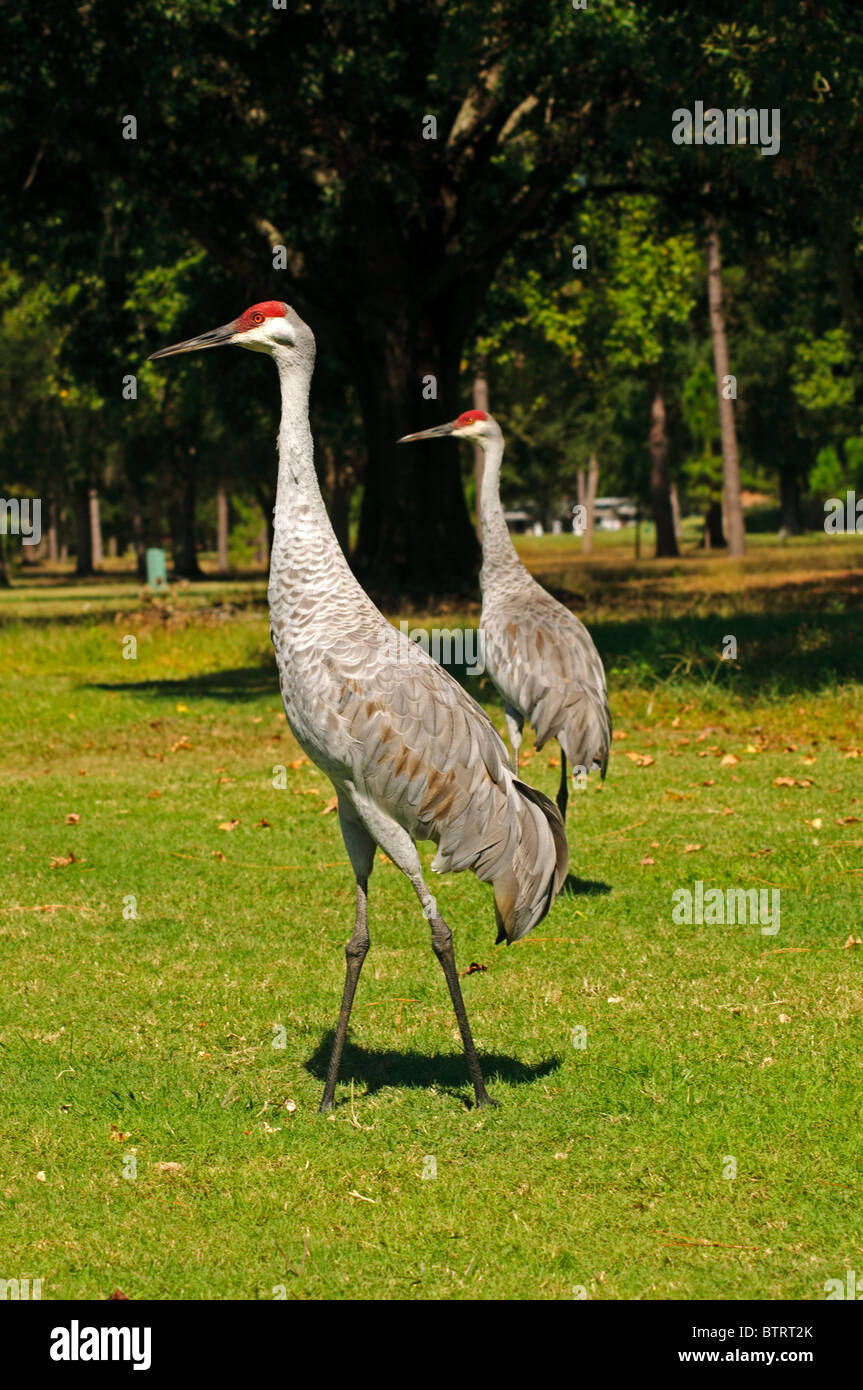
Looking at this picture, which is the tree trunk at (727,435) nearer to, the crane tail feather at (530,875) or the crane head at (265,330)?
the crane head at (265,330)

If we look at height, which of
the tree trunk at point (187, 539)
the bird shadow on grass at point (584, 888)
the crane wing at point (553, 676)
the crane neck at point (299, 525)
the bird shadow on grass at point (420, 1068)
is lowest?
the bird shadow on grass at point (420, 1068)

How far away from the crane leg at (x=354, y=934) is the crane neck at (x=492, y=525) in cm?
364

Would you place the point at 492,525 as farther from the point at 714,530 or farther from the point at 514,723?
the point at 714,530

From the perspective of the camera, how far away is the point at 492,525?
1001cm

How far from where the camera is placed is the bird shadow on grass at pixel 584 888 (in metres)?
8.45

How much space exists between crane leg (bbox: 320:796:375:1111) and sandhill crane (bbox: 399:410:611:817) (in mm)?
2786

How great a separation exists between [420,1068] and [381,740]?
4.84ft

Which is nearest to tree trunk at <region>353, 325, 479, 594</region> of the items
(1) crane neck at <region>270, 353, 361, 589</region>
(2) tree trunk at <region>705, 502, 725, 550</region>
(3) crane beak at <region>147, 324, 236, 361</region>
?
(3) crane beak at <region>147, 324, 236, 361</region>

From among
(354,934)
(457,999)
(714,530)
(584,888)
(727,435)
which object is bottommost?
(584,888)

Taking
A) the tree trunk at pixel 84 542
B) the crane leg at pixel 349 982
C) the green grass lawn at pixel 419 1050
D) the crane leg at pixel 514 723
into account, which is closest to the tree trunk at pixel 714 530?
the tree trunk at pixel 84 542

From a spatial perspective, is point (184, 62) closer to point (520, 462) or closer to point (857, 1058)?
point (857, 1058)

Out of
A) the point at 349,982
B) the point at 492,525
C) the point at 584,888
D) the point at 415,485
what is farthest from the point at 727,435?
the point at 349,982

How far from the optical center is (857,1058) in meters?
5.94

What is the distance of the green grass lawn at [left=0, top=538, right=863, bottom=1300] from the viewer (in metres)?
4.49
